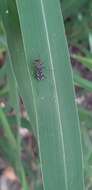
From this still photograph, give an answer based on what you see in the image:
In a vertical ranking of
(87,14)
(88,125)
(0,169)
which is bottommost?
(0,169)

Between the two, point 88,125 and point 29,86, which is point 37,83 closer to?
point 29,86

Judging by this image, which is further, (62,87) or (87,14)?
(87,14)

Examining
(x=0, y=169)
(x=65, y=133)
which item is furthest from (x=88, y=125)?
(x=0, y=169)

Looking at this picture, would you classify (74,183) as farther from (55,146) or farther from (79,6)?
(79,6)

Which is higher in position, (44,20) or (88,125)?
(44,20)

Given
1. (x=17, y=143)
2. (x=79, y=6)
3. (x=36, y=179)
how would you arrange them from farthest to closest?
(x=36, y=179), (x=79, y=6), (x=17, y=143)

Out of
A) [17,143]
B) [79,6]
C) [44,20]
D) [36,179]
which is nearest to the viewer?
[44,20]

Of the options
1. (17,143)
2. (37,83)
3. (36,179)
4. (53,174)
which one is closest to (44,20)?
(37,83)

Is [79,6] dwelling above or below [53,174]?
above

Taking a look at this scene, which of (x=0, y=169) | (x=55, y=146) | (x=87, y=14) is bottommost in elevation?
(x=0, y=169)
